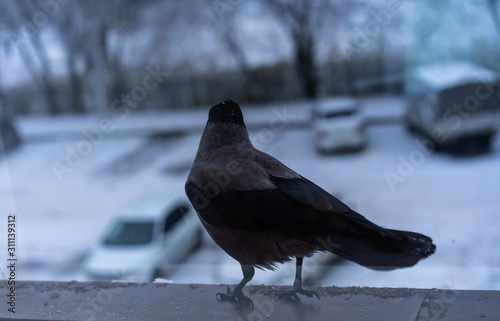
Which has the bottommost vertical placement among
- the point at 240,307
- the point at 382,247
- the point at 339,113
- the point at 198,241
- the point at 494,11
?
the point at 240,307

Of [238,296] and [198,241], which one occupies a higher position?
[198,241]

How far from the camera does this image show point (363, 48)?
5.14 meters

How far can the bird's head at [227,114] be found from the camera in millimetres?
1189

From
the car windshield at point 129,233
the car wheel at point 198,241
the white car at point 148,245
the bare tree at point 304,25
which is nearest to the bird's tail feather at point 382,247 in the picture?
the white car at point 148,245

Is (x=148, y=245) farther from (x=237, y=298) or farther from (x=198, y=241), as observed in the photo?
(x=237, y=298)

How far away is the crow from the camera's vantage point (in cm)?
108

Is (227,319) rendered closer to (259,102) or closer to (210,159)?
(210,159)

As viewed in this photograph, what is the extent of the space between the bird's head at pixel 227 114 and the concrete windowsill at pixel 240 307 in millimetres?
437

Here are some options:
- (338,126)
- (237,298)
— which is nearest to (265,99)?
(338,126)

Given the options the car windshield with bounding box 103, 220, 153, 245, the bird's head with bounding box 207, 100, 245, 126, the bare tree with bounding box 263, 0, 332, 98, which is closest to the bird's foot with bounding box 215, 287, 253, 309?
the bird's head with bounding box 207, 100, 245, 126

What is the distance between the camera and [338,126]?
4508 mm

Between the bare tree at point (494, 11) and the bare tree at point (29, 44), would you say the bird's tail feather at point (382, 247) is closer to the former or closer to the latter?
the bare tree at point (29, 44)

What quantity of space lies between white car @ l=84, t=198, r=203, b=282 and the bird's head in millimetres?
2358

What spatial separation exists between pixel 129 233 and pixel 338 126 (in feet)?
6.21
